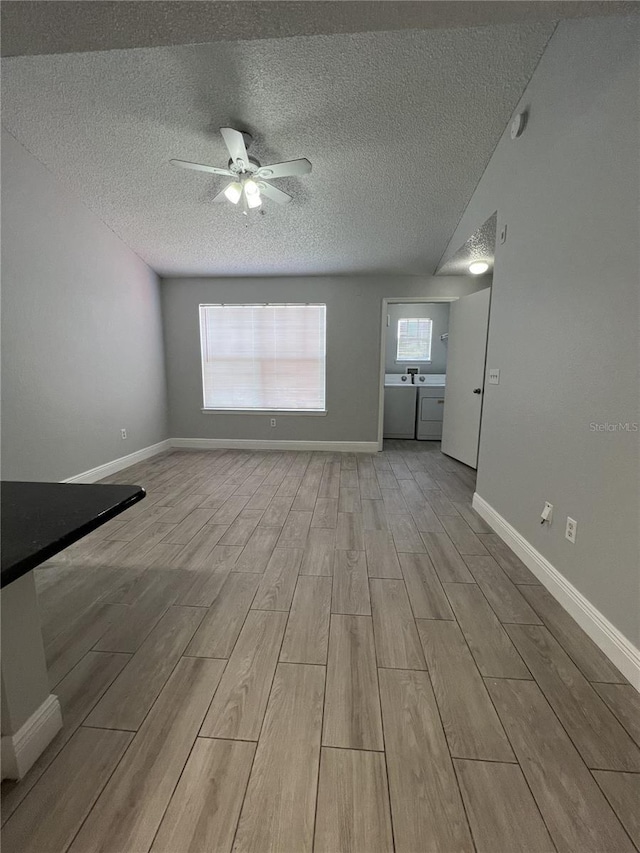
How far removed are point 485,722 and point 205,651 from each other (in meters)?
1.08

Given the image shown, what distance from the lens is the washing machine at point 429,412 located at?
532 cm

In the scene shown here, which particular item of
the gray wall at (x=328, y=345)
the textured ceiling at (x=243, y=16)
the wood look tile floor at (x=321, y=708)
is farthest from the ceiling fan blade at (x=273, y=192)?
the wood look tile floor at (x=321, y=708)

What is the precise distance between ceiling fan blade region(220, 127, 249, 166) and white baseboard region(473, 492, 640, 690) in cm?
309

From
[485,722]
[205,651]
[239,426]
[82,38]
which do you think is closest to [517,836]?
[485,722]

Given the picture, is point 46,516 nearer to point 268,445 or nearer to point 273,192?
point 273,192

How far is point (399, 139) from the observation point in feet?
7.93

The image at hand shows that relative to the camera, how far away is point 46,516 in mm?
968

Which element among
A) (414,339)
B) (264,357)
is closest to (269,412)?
(264,357)

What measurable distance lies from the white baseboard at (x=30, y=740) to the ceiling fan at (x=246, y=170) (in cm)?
283

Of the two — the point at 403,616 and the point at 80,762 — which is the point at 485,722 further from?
the point at 80,762

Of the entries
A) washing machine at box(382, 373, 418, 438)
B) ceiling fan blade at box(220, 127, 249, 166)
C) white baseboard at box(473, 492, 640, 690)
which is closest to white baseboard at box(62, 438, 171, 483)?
ceiling fan blade at box(220, 127, 249, 166)

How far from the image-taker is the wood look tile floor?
2.80 ft

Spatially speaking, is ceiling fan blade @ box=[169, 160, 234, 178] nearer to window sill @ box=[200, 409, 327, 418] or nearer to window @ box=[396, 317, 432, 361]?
window sill @ box=[200, 409, 327, 418]

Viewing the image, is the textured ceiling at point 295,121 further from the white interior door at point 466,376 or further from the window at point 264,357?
the window at point 264,357
